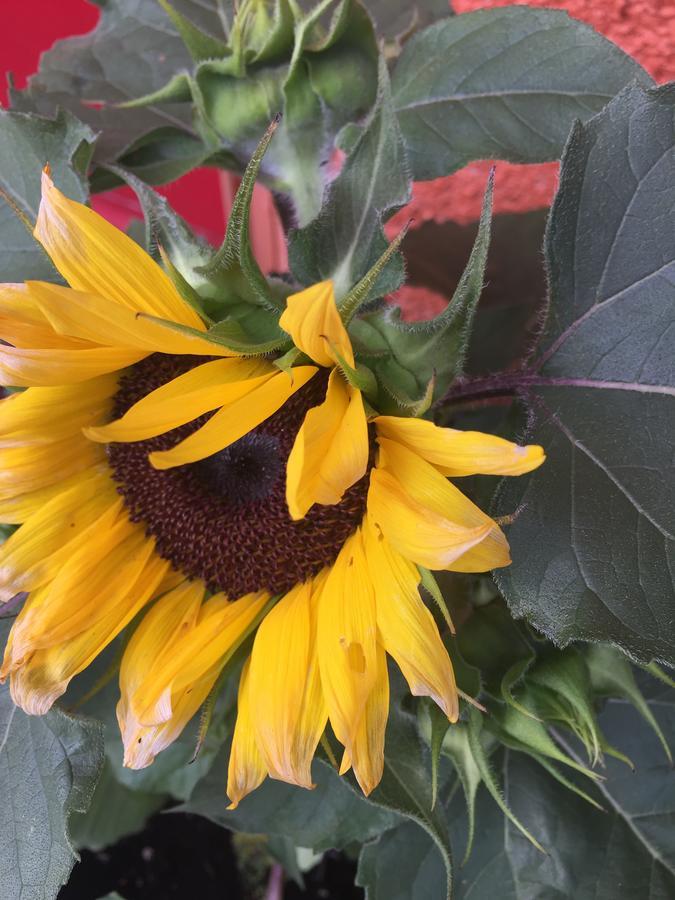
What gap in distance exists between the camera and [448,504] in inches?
15.4

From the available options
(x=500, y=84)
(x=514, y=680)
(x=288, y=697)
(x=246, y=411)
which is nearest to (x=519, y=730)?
(x=514, y=680)

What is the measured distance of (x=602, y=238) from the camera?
18.7 inches

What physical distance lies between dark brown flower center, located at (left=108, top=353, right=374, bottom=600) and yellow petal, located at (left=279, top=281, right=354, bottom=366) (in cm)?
8

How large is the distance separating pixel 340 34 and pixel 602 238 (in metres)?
0.20

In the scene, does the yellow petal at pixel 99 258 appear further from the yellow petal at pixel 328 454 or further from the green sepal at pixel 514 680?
the green sepal at pixel 514 680

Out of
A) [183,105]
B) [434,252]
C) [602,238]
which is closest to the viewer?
[602,238]

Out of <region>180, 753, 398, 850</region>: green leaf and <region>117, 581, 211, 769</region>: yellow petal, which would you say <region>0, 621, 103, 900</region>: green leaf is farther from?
<region>180, 753, 398, 850</region>: green leaf

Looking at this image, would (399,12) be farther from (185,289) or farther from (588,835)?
(588,835)

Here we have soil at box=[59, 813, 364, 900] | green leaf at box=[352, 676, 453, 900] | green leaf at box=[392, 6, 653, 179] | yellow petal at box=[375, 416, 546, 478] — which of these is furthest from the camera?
soil at box=[59, 813, 364, 900]

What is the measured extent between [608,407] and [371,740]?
215mm

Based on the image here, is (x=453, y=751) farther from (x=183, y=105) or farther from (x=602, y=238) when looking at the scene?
(x=183, y=105)

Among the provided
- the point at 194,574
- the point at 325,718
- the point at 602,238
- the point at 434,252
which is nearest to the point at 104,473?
the point at 194,574

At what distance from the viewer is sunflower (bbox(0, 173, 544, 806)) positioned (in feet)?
1.27

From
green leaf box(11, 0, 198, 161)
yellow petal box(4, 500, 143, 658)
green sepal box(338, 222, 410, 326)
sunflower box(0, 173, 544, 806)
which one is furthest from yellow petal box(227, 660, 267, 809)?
green leaf box(11, 0, 198, 161)
